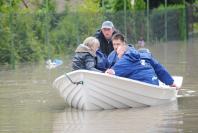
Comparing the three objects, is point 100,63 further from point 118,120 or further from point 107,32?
point 118,120

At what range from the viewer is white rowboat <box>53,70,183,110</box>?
14055 mm

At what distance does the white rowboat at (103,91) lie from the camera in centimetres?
1405

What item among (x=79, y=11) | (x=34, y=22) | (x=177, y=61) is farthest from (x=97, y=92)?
(x=79, y=11)

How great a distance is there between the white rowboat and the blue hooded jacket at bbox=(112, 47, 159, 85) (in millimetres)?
282

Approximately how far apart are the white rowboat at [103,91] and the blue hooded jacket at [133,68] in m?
0.28

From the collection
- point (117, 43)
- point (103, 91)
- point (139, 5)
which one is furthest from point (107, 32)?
point (139, 5)

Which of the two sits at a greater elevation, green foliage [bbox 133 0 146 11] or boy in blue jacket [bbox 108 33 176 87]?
green foliage [bbox 133 0 146 11]

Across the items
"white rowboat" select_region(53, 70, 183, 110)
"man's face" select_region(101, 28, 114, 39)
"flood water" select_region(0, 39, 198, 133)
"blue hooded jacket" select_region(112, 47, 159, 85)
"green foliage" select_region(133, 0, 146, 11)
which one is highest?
"man's face" select_region(101, 28, 114, 39)

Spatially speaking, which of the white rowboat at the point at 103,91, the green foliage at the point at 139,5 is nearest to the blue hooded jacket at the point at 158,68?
the white rowboat at the point at 103,91

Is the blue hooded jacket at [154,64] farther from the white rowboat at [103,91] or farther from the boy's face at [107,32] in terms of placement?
the boy's face at [107,32]

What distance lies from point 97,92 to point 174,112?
145cm

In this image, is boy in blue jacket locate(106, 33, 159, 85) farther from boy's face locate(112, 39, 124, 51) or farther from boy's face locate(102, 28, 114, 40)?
boy's face locate(102, 28, 114, 40)

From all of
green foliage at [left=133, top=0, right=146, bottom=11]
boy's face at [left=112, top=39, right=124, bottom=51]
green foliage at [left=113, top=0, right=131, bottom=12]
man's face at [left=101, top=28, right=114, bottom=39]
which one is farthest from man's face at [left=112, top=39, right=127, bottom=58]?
green foliage at [left=133, top=0, right=146, bottom=11]

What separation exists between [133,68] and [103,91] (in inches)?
31.5
